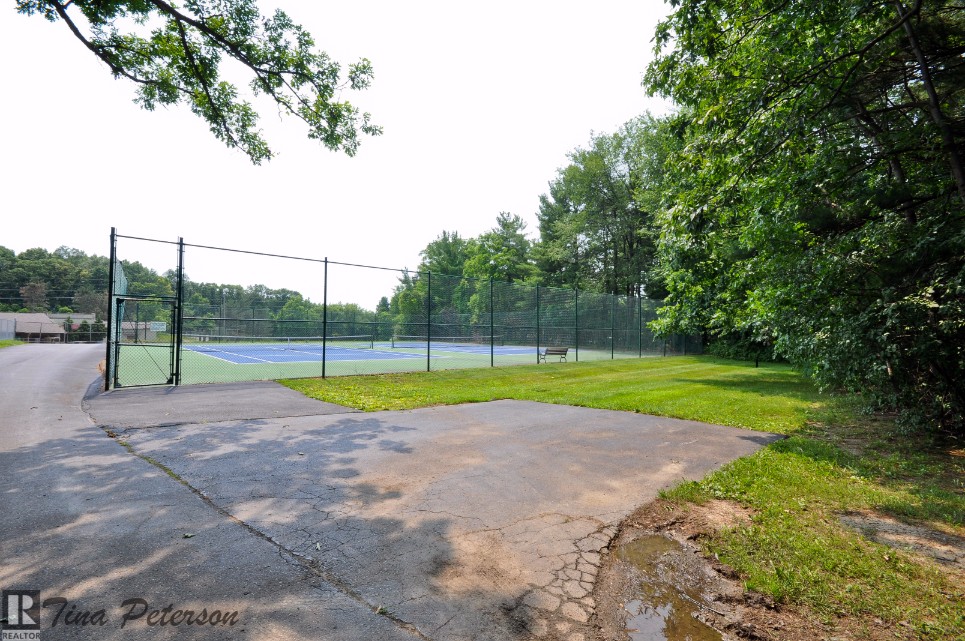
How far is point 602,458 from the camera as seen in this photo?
4941 millimetres

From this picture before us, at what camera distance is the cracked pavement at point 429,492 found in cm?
224

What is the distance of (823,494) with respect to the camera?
12.7 feet

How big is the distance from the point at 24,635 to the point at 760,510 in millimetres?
4391

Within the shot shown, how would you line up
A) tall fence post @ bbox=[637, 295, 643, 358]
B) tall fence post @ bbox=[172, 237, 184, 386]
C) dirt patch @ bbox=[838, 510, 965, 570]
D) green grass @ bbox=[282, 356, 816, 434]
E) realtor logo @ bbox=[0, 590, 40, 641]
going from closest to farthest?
realtor logo @ bbox=[0, 590, 40, 641]
dirt patch @ bbox=[838, 510, 965, 570]
green grass @ bbox=[282, 356, 816, 434]
tall fence post @ bbox=[172, 237, 184, 386]
tall fence post @ bbox=[637, 295, 643, 358]

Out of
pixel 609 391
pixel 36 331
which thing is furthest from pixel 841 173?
pixel 36 331

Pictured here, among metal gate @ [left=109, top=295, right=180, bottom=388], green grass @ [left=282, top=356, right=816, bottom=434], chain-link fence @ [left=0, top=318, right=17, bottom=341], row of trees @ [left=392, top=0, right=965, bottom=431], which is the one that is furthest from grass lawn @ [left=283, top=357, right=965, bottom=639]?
chain-link fence @ [left=0, top=318, right=17, bottom=341]

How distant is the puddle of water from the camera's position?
6.84 ft

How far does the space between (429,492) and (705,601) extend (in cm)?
213

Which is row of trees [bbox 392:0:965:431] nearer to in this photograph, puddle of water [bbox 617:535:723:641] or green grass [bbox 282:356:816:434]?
green grass [bbox 282:356:816:434]

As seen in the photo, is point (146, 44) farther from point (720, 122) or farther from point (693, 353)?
point (693, 353)

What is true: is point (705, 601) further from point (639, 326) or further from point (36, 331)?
point (36, 331)

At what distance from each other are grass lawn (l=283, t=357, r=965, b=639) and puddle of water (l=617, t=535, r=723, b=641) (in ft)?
1.09

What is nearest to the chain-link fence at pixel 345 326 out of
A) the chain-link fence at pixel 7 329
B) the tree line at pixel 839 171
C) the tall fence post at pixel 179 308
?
the tall fence post at pixel 179 308

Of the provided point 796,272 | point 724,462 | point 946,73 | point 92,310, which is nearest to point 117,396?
point 724,462
